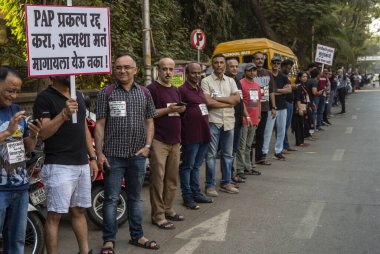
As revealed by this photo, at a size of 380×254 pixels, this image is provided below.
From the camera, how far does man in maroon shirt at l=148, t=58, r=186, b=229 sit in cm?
566

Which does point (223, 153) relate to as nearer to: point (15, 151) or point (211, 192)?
point (211, 192)

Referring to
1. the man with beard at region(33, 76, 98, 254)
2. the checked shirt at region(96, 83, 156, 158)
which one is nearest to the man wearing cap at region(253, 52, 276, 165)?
the checked shirt at region(96, 83, 156, 158)

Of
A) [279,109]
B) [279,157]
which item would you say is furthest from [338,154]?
[279,109]

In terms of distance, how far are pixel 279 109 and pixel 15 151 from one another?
7.21 m

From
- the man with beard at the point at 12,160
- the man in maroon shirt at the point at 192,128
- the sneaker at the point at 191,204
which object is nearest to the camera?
the man with beard at the point at 12,160

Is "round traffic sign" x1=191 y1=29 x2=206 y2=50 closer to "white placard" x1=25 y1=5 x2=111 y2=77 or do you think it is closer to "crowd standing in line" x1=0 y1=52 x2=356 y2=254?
"crowd standing in line" x1=0 y1=52 x2=356 y2=254

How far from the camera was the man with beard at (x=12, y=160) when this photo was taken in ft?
11.7

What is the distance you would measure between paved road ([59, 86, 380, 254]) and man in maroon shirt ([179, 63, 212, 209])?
419 mm

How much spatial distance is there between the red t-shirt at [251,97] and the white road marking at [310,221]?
2.12 m

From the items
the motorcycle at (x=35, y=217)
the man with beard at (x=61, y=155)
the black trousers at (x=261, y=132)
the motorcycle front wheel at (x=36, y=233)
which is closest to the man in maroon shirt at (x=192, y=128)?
the motorcycle at (x=35, y=217)

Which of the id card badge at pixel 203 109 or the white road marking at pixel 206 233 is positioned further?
the id card badge at pixel 203 109

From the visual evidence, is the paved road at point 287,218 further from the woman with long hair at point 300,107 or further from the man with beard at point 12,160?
the woman with long hair at point 300,107

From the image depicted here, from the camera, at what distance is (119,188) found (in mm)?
4867

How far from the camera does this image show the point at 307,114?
12.9 meters
